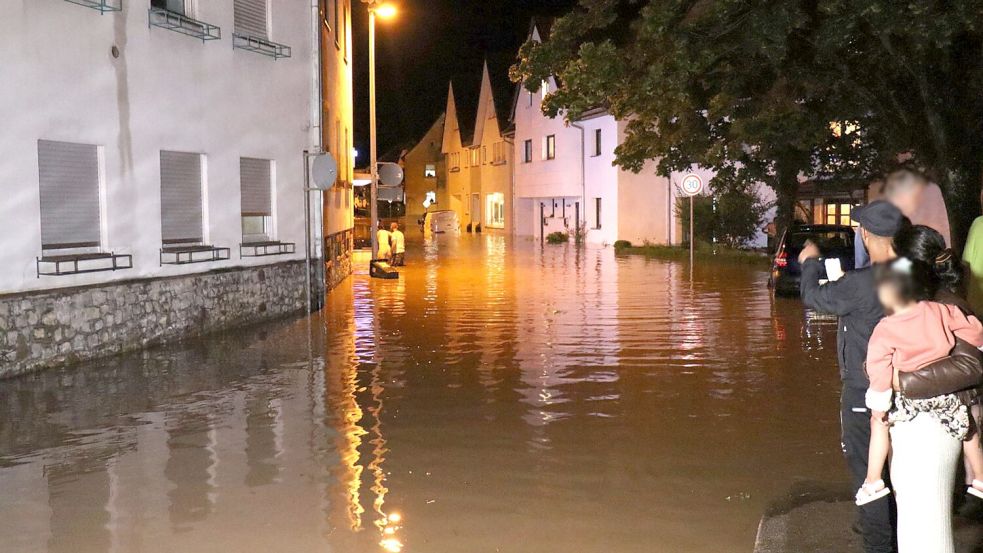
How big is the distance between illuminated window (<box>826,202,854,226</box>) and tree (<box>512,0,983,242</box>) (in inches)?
628

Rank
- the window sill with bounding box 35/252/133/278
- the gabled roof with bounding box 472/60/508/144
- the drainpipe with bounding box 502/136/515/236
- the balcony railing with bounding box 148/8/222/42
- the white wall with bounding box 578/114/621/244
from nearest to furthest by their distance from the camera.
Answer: the window sill with bounding box 35/252/133/278
the balcony railing with bounding box 148/8/222/42
the white wall with bounding box 578/114/621/244
the drainpipe with bounding box 502/136/515/236
the gabled roof with bounding box 472/60/508/144

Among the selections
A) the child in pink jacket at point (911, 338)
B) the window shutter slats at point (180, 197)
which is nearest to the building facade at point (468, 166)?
the window shutter slats at point (180, 197)

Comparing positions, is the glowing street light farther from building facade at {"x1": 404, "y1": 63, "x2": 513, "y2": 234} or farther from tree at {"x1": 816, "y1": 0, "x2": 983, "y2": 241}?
building facade at {"x1": 404, "y1": 63, "x2": 513, "y2": 234}

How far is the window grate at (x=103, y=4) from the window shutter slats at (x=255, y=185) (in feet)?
12.7

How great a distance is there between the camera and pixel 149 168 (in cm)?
1412

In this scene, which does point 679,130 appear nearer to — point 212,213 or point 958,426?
point 212,213

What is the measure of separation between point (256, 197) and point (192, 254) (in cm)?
241

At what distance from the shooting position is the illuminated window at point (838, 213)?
34.2 m

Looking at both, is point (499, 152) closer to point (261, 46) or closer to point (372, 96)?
point (372, 96)

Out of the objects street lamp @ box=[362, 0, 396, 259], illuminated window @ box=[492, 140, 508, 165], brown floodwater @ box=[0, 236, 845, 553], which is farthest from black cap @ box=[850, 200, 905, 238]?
illuminated window @ box=[492, 140, 508, 165]

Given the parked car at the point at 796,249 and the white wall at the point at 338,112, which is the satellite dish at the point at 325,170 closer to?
the white wall at the point at 338,112

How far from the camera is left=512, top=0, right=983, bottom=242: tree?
12508mm

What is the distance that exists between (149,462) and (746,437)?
4810 millimetres

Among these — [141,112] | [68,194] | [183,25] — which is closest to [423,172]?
[183,25]
